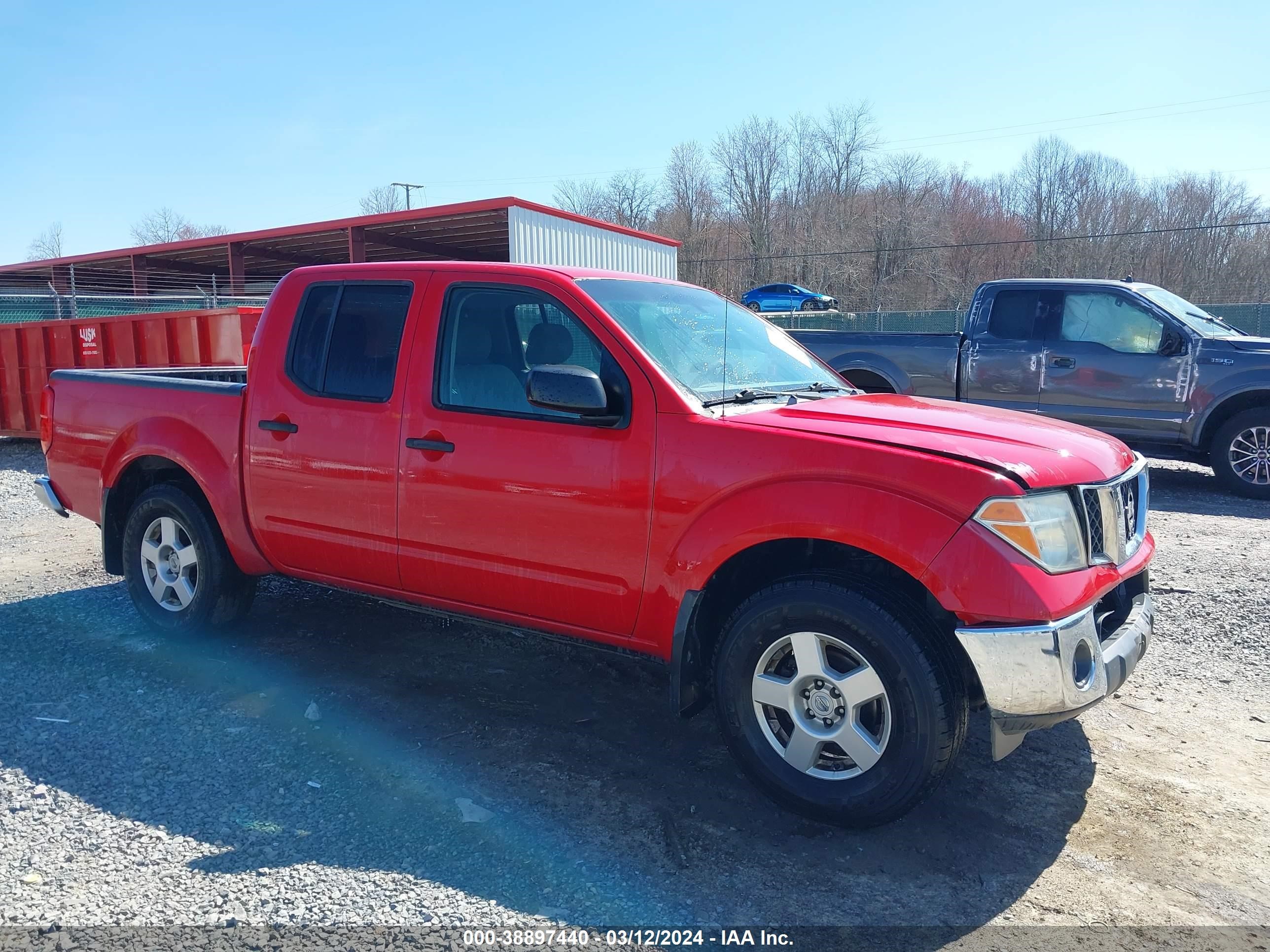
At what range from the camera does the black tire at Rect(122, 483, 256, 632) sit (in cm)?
490

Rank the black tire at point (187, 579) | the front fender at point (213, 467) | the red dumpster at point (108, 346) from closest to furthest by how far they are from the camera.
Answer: the front fender at point (213, 467) < the black tire at point (187, 579) < the red dumpster at point (108, 346)

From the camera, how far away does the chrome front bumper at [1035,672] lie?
287 centimetres

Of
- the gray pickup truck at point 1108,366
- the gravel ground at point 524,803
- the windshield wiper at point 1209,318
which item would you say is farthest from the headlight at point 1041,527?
the windshield wiper at point 1209,318

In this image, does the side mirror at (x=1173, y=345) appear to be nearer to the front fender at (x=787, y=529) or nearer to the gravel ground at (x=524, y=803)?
the gravel ground at (x=524, y=803)

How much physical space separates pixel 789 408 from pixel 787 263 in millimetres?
51638

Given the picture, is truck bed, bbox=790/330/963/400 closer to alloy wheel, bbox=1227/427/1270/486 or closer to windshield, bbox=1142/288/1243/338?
windshield, bbox=1142/288/1243/338

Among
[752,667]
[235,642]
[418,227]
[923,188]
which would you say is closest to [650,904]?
[752,667]

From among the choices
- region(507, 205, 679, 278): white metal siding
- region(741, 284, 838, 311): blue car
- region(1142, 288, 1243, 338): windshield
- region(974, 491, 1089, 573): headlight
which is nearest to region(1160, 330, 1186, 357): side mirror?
region(1142, 288, 1243, 338): windshield

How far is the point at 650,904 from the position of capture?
2797mm

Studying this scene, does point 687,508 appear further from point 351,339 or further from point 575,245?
point 575,245

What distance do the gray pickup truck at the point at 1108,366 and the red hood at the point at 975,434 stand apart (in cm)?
570

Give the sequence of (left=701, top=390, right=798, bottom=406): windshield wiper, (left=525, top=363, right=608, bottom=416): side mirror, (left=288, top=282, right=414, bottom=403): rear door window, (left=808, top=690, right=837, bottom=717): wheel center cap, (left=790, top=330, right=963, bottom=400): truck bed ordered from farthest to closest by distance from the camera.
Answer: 1. (left=790, top=330, right=963, bottom=400): truck bed
2. (left=288, top=282, right=414, bottom=403): rear door window
3. (left=701, top=390, right=798, bottom=406): windshield wiper
4. (left=525, top=363, right=608, bottom=416): side mirror
5. (left=808, top=690, right=837, bottom=717): wheel center cap

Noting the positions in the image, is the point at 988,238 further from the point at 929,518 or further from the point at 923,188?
the point at 929,518

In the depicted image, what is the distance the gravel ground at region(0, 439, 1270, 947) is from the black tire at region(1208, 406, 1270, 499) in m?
4.45
